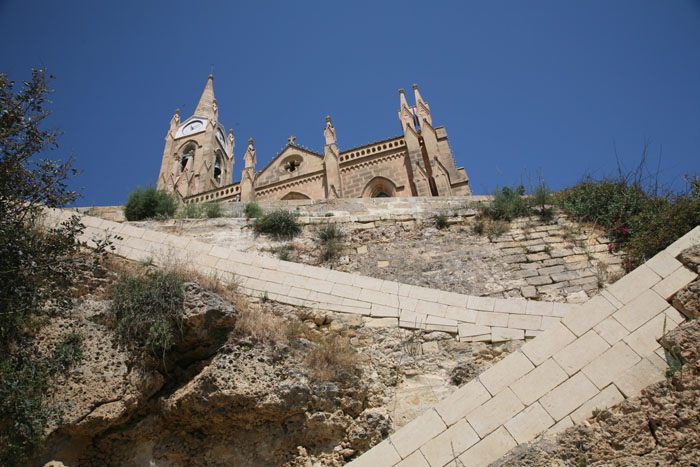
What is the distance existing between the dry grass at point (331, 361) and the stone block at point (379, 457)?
0.92 m

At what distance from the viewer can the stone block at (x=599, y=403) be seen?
3609 mm

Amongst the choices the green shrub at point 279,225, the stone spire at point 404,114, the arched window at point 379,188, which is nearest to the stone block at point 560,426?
the green shrub at point 279,225

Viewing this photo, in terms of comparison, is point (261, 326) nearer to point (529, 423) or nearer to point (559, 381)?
point (529, 423)

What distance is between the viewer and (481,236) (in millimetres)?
8453

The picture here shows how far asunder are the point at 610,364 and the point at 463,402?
128 centimetres

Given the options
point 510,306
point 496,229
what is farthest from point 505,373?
point 496,229

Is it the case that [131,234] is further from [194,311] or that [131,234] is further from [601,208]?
[601,208]

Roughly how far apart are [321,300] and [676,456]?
411 cm

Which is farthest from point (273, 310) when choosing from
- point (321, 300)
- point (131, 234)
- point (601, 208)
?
point (601, 208)

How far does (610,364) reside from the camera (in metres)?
3.85

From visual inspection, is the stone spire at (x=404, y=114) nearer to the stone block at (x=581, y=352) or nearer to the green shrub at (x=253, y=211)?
the green shrub at (x=253, y=211)

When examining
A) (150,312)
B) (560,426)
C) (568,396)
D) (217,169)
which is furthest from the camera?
(217,169)

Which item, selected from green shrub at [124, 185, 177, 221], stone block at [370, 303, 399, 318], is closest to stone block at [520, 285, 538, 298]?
stone block at [370, 303, 399, 318]

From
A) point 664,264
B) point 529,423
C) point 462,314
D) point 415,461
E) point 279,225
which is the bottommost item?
point 415,461
